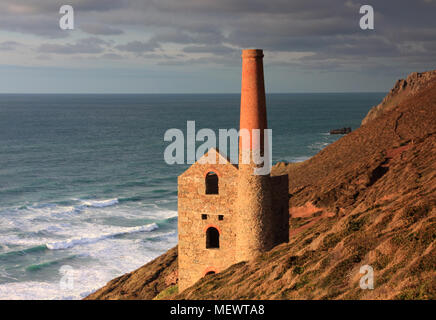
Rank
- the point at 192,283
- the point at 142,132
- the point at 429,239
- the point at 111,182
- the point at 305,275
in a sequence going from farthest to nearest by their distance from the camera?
1. the point at 142,132
2. the point at 111,182
3. the point at 192,283
4. the point at 305,275
5. the point at 429,239

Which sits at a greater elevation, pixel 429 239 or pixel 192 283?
pixel 429 239

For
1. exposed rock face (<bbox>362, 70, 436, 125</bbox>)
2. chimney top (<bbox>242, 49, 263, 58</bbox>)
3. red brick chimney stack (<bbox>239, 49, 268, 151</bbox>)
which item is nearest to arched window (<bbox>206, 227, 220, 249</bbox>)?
red brick chimney stack (<bbox>239, 49, 268, 151</bbox>)

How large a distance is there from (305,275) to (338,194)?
21.2 m

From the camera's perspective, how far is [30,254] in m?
48.2

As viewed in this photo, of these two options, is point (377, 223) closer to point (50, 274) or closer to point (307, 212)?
point (307, 212)

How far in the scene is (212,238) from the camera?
2797cm

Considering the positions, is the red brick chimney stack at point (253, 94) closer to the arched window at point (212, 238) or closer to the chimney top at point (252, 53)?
the chimney top at point (252, 53)

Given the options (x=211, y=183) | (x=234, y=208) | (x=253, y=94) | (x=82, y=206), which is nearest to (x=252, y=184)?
(x=234, y=208)

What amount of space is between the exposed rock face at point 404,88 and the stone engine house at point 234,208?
71.8m

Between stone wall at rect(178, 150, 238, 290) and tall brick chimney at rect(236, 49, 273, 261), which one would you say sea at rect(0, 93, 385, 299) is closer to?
stone wall at rect(178, 150, 238, 290)

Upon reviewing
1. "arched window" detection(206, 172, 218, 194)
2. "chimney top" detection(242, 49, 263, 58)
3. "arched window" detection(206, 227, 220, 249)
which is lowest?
"arched window" detection(206, 227, 220, 249)

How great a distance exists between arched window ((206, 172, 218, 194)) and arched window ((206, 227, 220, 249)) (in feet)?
6.62

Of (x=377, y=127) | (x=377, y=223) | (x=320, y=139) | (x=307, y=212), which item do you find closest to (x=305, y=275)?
(x=377, y=223)

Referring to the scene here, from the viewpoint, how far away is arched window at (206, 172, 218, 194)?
28.0 metres
